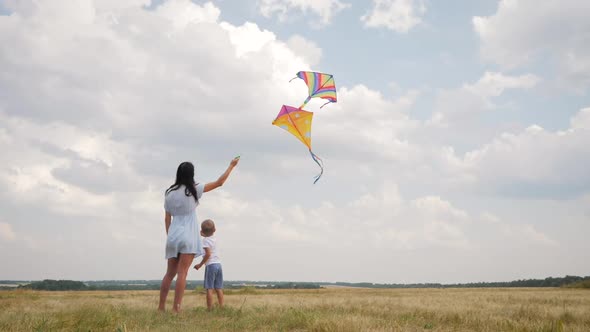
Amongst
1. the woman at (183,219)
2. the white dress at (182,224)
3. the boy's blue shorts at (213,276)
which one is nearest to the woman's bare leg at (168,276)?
the woman at (183,219)

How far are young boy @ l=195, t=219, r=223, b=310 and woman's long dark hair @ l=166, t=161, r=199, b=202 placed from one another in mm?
1984

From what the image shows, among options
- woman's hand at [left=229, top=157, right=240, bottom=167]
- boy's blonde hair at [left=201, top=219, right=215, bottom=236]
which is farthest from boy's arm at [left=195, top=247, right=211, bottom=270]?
woman's hand at [left=229, top=157, right=240, bottom=167]

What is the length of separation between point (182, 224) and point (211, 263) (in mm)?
2256

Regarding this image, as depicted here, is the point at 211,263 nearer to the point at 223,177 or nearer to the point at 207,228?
the point at 207,228

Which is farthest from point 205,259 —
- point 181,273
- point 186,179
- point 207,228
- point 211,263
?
point 186,179

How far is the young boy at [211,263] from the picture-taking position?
9.40 metres

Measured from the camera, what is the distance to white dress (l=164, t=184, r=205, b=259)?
24.6ft

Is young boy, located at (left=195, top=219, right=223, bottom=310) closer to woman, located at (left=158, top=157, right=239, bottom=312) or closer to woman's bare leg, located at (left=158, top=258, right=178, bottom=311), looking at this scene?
woman's bare leg, located at (left=158, top=258, right=178, bottom=311)

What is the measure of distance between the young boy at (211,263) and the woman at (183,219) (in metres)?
1.74

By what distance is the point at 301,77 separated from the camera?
11398 millimetres

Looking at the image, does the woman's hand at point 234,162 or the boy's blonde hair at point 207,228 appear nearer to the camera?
the woman's hand at point 234,162

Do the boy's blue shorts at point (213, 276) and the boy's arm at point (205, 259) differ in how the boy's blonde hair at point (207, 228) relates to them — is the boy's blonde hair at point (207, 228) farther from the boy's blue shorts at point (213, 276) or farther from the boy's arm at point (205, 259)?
the boy's blue shorts at point (213, 276)

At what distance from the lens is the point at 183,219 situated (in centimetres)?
757

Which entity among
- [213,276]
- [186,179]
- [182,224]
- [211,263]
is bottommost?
[213,276]
